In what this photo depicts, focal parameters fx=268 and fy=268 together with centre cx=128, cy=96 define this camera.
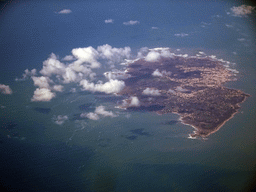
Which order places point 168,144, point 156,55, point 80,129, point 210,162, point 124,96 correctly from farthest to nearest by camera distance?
point 156,55, point 124,96, point 80,129, point 168,144, point 210,162

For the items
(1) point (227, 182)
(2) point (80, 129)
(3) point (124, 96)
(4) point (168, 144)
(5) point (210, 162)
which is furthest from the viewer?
(3) point (124, 96)

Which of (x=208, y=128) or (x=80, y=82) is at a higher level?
(x=80, y=82)

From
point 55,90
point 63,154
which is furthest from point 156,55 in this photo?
point 63,154

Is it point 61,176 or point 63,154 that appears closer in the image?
point 61,176

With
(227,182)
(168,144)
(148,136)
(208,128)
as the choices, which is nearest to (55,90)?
(148,136)

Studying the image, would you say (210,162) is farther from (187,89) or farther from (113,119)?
(187,89)

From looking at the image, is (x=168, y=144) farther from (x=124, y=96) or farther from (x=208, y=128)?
(x=124, y=96)

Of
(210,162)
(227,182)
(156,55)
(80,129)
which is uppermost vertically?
(156,55)
